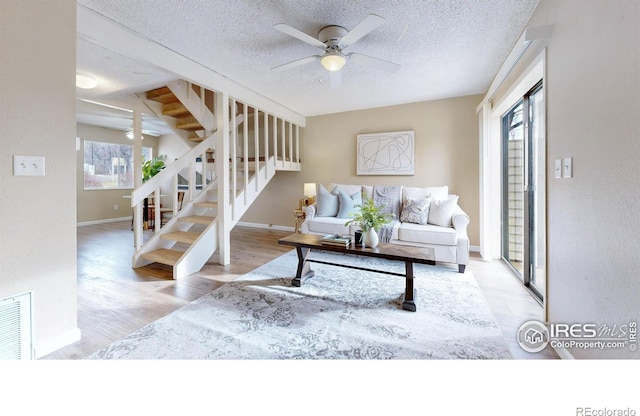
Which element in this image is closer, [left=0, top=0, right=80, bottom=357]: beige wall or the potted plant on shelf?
[left=0, top=0, right=80, bottom=357]: beige wall

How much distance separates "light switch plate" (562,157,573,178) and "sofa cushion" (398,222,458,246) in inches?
67.1

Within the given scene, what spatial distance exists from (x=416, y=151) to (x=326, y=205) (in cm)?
180

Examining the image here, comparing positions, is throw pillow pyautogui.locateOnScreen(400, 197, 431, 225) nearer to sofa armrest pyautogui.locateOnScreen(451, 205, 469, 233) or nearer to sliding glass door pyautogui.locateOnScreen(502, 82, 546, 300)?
sofa armrest pyautogui.locateOnScreen(451, 205, 469, 233)

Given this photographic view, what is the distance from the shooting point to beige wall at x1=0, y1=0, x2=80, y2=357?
1.43 metres

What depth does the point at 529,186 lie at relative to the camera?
8.54 ft

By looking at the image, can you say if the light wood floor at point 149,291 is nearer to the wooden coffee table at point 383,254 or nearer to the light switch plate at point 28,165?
the wooden coffee table at point 383,254

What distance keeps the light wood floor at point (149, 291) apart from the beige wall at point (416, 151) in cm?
136

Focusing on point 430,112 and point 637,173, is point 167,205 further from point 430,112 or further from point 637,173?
point 637,173

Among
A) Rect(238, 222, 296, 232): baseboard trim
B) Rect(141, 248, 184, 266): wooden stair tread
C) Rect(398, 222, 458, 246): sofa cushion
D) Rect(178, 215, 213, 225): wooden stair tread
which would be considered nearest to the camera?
Rect(141, 248, 184, 266): wooden stair tread

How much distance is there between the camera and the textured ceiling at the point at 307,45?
201 cm

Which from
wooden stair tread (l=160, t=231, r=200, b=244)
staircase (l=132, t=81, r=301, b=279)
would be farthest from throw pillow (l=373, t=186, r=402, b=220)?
wooden stair tread (l=160, t=231, r=200, b=244)

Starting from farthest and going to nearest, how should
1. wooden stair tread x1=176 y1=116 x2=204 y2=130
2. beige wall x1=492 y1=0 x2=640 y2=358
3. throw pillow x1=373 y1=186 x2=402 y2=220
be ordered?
wooden stair tread x1=176 y1=116 x2=204 y2=130, throw pillow x1=373 y1=186 x2=402 y2=220, beige wall x1=492 y1=0 x2=640 y2=358

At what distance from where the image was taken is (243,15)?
2.10 meters
